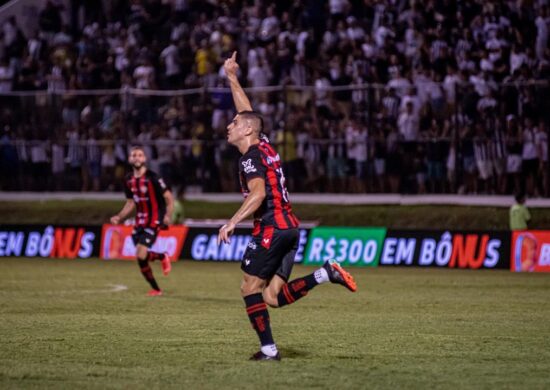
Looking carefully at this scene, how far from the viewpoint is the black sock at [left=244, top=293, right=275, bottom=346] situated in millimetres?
10164

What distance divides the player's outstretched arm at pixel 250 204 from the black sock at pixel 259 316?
655 millimetres

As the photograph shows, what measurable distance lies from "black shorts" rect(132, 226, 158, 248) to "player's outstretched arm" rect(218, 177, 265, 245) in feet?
26.4

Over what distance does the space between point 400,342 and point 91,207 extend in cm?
1684

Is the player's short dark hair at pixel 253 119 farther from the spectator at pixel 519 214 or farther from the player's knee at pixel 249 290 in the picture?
the spectator at pixel 519 214

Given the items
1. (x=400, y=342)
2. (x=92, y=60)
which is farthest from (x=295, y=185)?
(x=400, y=342)

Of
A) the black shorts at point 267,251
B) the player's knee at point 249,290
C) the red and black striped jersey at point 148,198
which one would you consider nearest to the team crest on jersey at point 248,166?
the black shorts at point 267,251

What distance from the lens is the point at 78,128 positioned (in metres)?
26.1

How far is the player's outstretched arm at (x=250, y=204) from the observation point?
9719 millimetres

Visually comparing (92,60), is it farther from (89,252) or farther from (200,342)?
(200,342)

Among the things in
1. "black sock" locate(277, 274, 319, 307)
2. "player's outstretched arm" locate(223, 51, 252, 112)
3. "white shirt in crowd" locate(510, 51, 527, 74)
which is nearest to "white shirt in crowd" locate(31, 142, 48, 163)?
"white shirt in crowd" locate(510, 51, 527, 74)

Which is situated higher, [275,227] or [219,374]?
[275,227]

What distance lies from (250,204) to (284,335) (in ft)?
9.89

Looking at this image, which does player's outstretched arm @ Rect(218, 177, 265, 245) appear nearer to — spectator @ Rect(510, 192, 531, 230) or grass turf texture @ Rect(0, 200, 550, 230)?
spectator @ Rect(510, 192, 531, 230)

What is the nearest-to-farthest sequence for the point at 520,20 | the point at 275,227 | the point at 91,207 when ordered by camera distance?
the point at 275,227 < the point at 520,20 < the point at 91,207
